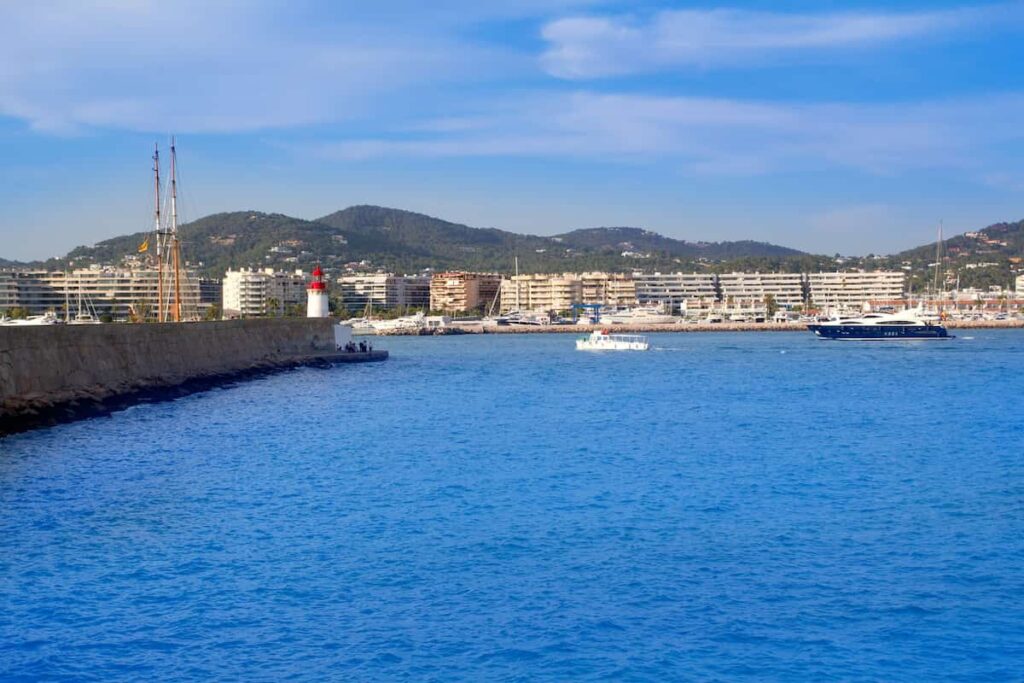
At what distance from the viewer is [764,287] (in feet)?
612

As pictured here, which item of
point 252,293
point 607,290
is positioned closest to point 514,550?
point 252,293

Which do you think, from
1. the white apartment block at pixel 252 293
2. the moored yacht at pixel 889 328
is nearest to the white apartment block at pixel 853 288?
the white apartment block at pixel 252 293

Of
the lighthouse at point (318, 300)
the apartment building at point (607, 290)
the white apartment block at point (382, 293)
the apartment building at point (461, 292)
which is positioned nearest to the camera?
the lighthouse at point (318, 300)

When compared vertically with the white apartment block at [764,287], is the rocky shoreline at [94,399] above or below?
below

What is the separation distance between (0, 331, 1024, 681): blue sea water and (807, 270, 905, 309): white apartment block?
15612 cm

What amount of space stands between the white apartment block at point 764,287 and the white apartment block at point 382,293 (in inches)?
2062

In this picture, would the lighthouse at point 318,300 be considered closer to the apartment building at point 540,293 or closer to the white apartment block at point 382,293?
the white apartment block at point 382,293

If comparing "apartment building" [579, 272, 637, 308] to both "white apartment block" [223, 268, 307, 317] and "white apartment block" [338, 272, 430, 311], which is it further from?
"white apartment block" [223, 268, 307, 317]

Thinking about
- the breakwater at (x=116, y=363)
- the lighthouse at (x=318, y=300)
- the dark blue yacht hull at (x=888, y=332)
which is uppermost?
the lighthouse at (x=318, y=300)

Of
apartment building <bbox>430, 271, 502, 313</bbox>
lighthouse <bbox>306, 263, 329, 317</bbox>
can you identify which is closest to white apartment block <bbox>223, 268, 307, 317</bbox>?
apartment building <bbox>430, 271, 502, 313</bbox>

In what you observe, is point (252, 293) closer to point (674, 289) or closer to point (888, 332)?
point (674, 289)

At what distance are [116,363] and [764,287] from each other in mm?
163375

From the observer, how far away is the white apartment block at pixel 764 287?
182500 mm

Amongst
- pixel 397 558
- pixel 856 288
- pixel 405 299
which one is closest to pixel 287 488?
pixel 397 558
